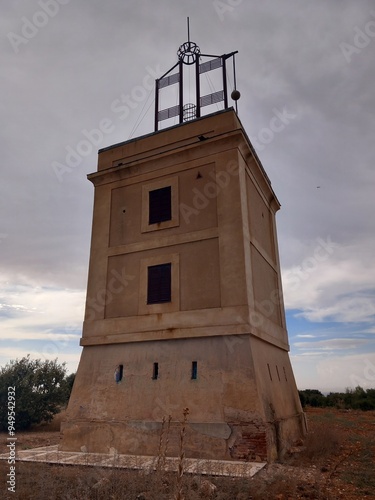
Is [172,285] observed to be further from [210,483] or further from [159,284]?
[210,483]

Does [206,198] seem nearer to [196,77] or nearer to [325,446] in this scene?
[196,77]

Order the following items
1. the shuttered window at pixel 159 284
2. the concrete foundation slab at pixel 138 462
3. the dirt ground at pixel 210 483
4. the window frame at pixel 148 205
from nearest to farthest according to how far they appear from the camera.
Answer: the dirt ground at pixel 210 483 → the concrete foundation slab at pixel 138 462 → the shuttered window at pixel 159 284 → the window frame at pixel 148 205

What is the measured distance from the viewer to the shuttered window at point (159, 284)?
12578 mm

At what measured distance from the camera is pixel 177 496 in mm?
2557

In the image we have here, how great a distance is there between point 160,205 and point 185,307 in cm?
405

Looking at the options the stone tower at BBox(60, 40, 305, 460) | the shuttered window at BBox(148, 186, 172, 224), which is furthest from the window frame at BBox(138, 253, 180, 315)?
the shuttered window at BBox(148, 186, 172, 224)

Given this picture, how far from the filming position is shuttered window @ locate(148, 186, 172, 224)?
13.7 m

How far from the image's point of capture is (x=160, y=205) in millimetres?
13938

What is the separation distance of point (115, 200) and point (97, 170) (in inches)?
72.0

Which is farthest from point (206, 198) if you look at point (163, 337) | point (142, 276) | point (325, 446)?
point (325, 446)

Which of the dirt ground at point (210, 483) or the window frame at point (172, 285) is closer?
the dirt ground at point (210, 483)

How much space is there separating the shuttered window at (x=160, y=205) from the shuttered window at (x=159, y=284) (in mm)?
1850

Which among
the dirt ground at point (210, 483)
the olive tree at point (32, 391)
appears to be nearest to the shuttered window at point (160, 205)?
the dirt ground at point (210, 483)

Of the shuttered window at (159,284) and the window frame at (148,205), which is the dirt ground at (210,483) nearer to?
the shuttered window at (159,284)
